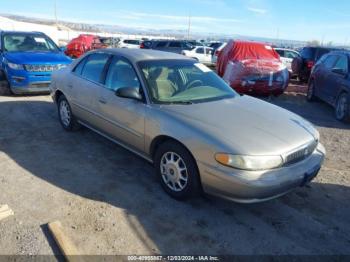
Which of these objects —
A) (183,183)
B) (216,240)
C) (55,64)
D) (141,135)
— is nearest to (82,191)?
(141,135)

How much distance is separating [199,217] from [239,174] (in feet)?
2.32

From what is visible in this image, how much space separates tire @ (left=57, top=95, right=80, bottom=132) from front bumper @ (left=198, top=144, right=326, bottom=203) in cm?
313

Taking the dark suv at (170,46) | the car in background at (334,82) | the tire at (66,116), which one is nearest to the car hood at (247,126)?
the tire at (66,116)

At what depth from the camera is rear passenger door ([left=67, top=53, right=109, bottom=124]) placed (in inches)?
191

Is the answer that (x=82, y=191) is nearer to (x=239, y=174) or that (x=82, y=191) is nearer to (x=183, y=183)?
(x=183, y=183)

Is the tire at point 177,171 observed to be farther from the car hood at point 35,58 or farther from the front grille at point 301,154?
the car hood at point 35,58

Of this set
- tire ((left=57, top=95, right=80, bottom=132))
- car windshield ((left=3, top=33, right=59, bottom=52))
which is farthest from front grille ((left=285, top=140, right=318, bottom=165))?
car windshield ((left=3, top=33, right=59, bottom=52))

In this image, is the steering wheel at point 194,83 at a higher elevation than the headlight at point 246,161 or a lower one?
higher

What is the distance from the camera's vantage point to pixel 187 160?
3447mm

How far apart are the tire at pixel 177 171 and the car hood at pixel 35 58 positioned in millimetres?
5752

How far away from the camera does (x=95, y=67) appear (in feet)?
16.5

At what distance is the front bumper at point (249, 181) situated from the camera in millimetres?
3107

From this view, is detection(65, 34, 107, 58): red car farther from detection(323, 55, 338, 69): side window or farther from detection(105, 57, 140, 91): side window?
detection(105, 57, 140, 91): side window

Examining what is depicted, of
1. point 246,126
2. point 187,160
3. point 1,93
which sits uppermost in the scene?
point 246,126
